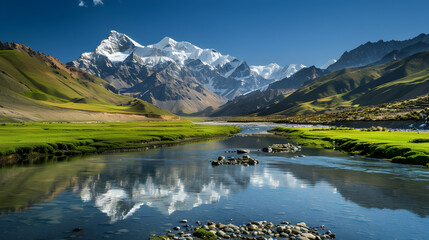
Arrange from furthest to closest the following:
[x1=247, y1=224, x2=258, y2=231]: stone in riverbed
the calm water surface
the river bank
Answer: the calm water surface
[x1=247, y1=224, x2=258, y2=231]: stone in riverbed
the river bank

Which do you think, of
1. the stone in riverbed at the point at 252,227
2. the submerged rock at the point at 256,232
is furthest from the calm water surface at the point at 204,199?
the stone in riverbed at the point at 252,227

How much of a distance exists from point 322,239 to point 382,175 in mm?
26083

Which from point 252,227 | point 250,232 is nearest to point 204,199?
point 252,227

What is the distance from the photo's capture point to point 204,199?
29609mm

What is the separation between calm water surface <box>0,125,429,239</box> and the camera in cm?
2184

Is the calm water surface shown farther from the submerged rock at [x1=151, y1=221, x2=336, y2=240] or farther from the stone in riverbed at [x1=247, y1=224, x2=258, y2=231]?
the stone in riverbed at [x1=247, y1=224, x2=258, y2=231]

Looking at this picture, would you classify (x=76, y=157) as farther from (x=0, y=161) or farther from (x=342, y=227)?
(x=342, y=227)

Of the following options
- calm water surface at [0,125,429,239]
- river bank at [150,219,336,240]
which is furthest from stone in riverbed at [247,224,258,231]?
calm water surface at [0,125,429,239]

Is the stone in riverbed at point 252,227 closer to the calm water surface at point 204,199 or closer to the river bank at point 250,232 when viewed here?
the river bank at point 250,232

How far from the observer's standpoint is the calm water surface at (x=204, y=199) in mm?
21844

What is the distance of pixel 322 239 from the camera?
19484mm

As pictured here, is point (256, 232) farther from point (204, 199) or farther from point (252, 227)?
point (204, 199)

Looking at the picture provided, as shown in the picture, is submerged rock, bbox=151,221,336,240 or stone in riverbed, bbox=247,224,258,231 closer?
submerged rock, bbox=151,221,336,240

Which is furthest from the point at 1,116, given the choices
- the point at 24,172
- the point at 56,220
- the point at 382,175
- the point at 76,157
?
the point at 382,175
